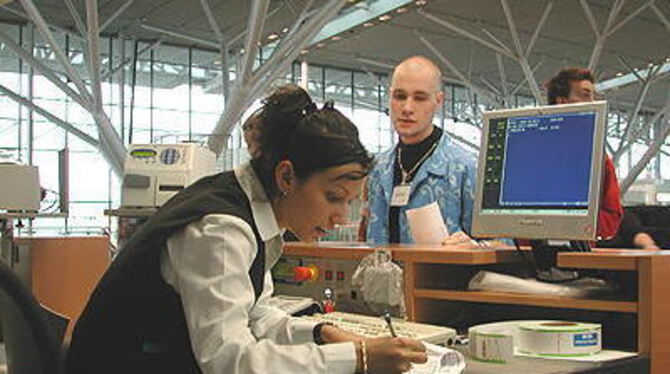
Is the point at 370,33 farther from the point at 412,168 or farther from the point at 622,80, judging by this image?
the point at 412,168

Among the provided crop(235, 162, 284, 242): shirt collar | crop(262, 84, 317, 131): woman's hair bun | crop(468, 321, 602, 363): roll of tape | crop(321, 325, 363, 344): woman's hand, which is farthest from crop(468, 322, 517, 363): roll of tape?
crop(262, 84, 317, 131): woman's hair bun

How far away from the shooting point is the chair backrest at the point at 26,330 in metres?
1.32

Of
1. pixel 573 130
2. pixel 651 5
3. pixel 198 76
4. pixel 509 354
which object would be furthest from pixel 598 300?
pixel 198 76

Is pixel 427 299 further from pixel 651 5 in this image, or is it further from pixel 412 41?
pixel 412 41

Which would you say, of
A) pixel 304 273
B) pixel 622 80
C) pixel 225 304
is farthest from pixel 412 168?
pixel 622 80

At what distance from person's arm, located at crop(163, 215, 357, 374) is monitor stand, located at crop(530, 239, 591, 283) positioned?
0.89 meters

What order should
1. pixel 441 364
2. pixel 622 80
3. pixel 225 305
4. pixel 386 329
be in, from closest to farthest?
pixel 225 305, pixel 441 364, pixel 386 329, pixel 622 80

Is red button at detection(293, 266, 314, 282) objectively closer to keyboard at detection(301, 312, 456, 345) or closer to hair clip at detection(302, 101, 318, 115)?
keyboard at detection(301, 312, 456, 345)

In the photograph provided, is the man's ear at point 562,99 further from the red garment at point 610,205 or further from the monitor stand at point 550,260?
the monitor stand at point 550,260

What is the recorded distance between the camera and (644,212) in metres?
8.66

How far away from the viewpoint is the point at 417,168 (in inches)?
125

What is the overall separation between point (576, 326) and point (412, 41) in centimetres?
1564

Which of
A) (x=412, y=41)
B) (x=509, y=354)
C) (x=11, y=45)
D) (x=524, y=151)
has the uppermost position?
(x=412, y=41)

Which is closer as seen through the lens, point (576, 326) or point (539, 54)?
point (576, 326)
